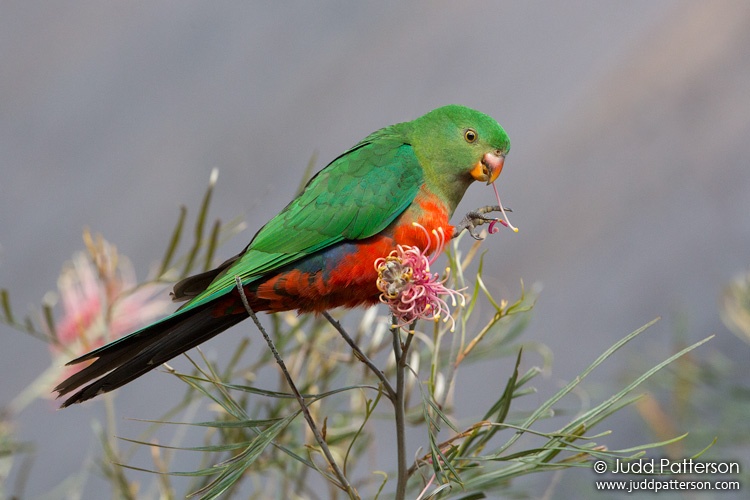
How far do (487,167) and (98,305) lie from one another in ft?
Answer: 2.12

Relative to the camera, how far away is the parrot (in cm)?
76

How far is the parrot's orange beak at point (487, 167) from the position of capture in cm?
93

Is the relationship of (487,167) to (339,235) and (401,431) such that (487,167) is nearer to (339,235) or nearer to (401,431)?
(339,235)

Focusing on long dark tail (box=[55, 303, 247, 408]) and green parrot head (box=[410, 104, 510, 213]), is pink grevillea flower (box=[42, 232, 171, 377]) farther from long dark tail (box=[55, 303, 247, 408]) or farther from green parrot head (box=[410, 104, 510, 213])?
green parrot head (box=[410, 104, 510, 213])

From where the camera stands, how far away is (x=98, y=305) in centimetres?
114

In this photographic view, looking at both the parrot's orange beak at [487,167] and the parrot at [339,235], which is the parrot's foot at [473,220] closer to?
the parrot at [339,235]

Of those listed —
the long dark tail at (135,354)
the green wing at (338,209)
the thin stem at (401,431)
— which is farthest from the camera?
the green wing at (338,209)

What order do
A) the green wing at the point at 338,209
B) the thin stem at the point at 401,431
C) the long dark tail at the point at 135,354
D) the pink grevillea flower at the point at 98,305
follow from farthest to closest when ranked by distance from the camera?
the pink grevillea flower at the point at 98,305, the green wing at the point at 338,209, the long dark tail at the point at 135,354, the thin stem at the point at 401,431

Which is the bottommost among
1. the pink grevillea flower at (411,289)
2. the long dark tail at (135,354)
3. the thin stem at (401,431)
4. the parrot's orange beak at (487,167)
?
the thin stem at (401,431)

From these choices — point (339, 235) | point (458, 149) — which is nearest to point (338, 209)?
point (339, 235)

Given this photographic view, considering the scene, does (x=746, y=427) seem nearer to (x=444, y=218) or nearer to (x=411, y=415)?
(x=411, y=415)

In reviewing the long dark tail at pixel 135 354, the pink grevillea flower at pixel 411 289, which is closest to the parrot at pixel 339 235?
the long dark tail at pixel 135 354

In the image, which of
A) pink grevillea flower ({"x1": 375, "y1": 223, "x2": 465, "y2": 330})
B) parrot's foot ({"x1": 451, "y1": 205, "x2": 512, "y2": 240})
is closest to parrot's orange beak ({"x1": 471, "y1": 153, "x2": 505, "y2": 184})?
parrot's foot ({"x1": 451, "y1": 205, "x2": 512, "y2": 240})

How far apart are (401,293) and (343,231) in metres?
0.21
